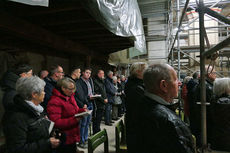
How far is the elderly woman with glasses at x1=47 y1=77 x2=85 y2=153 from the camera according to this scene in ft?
6.68

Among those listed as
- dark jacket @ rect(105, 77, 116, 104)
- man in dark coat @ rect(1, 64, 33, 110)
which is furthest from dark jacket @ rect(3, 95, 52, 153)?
dark jacket @ rect(105, 77, 116, 104)

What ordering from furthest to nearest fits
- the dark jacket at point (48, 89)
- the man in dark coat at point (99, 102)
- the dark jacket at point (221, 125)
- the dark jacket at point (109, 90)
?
the dark jacket at point (109, 90) < the man in dark coat at point (99, 102) < the dark jacket at point (48, 89) < the dark jacket at point (221, 125)

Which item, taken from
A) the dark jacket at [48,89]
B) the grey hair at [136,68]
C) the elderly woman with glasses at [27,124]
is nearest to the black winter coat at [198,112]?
the grey hair at [136,68]

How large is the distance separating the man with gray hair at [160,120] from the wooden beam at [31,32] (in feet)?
7.53

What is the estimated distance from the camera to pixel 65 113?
7.11 ft

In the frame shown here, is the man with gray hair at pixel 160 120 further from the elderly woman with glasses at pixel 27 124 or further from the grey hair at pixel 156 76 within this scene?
the elderly woman with glasses at pixel 27 124

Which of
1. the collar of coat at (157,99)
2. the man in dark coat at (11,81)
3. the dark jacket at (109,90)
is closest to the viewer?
the collar of coat at (157,99)

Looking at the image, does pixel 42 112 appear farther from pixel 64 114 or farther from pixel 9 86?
pixel 9 86

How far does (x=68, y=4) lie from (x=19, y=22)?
35.2 inches

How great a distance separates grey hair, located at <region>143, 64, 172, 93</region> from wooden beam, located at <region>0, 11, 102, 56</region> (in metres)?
2.26

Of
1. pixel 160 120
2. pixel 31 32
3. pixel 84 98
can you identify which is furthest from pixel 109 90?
pixel 160 120

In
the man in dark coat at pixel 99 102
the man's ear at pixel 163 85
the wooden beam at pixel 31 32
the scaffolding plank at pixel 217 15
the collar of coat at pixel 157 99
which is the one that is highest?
the wooden beam at pixel 31 32

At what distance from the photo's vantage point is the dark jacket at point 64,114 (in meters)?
2.03

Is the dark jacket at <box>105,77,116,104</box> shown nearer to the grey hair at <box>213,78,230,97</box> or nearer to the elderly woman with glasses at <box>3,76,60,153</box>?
the grey hair at <box>213,78,230,97</box>
